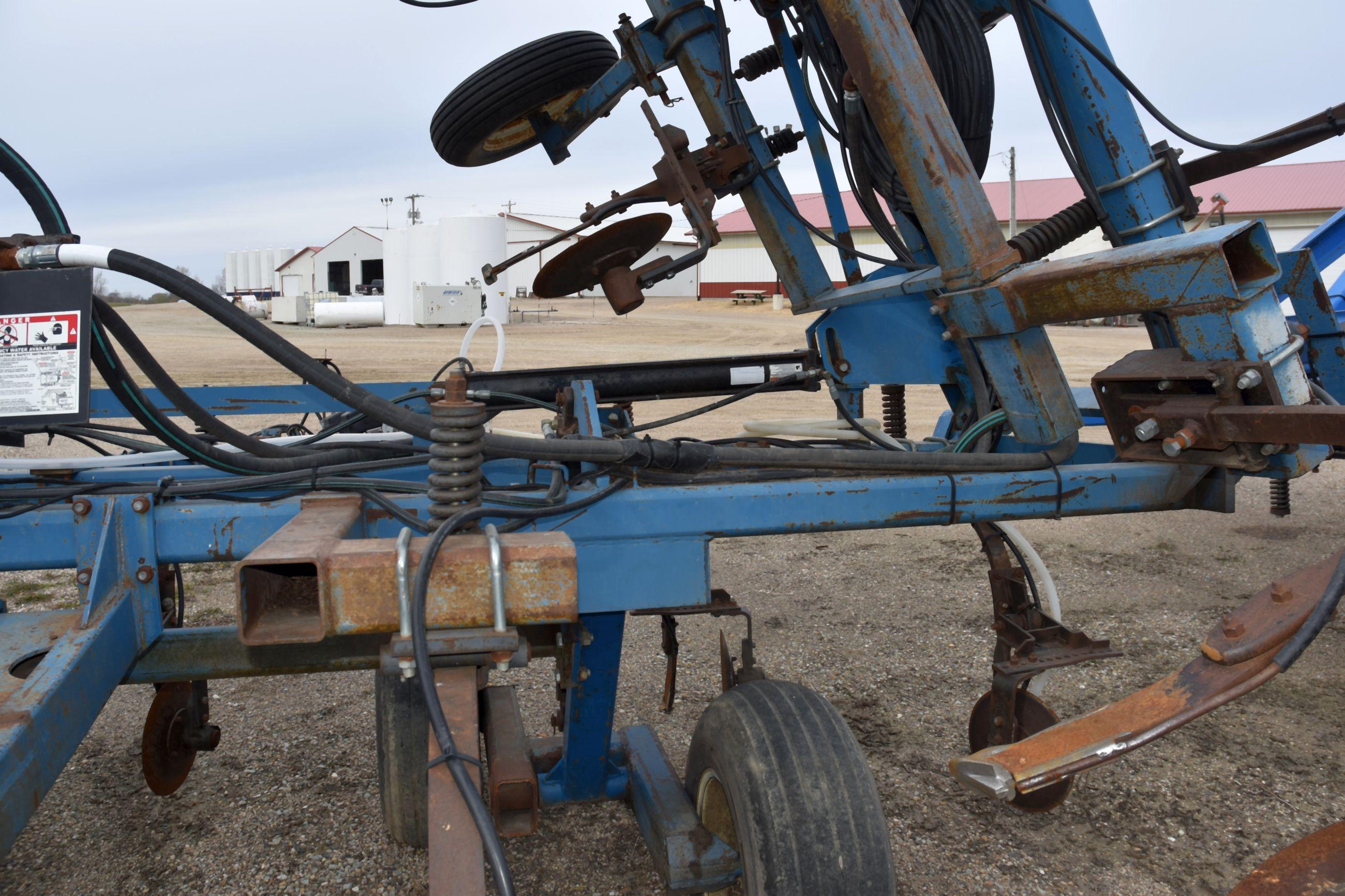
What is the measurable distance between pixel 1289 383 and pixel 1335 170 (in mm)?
37369

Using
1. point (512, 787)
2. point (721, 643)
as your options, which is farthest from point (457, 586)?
point (721, 643)

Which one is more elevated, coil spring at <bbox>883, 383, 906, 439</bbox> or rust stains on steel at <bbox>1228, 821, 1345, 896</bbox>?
coil spring at <bbox>883, 383, 906, 439</bbox>

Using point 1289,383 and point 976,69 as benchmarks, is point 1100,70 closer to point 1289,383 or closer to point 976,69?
point 976,69

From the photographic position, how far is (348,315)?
27.7m

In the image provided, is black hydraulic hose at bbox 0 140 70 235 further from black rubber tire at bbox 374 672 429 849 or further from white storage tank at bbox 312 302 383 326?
white storage tank at bbox 312 302 383 326

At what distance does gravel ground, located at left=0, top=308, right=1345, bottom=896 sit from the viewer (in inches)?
99.3

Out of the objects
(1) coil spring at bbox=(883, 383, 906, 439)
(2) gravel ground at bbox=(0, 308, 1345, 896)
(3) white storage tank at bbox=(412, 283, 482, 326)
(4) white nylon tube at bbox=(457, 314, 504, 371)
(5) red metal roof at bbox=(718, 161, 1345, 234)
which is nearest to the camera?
(2) gravel ground at bbox=(0, 308, 1345, 896)

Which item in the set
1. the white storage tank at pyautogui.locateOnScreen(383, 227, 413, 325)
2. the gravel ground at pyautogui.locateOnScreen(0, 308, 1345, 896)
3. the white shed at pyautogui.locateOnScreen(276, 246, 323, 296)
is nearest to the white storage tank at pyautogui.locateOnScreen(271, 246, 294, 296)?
the white shed at pyautogui.locateOnScreen(276, 246, 323, 296)

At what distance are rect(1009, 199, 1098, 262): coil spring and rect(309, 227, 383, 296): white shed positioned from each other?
42140 millimetres

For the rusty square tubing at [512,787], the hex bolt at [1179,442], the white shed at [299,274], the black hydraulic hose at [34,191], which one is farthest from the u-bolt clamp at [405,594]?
the white shed at [299,274]

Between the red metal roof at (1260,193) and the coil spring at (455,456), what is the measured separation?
27386 millimetres

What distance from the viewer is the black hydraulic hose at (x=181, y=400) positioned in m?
1.83

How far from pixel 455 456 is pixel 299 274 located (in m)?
50.1

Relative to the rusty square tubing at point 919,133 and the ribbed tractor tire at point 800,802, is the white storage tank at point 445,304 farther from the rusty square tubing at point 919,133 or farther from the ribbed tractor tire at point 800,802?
the ribbed tractor tire at point 800,802
